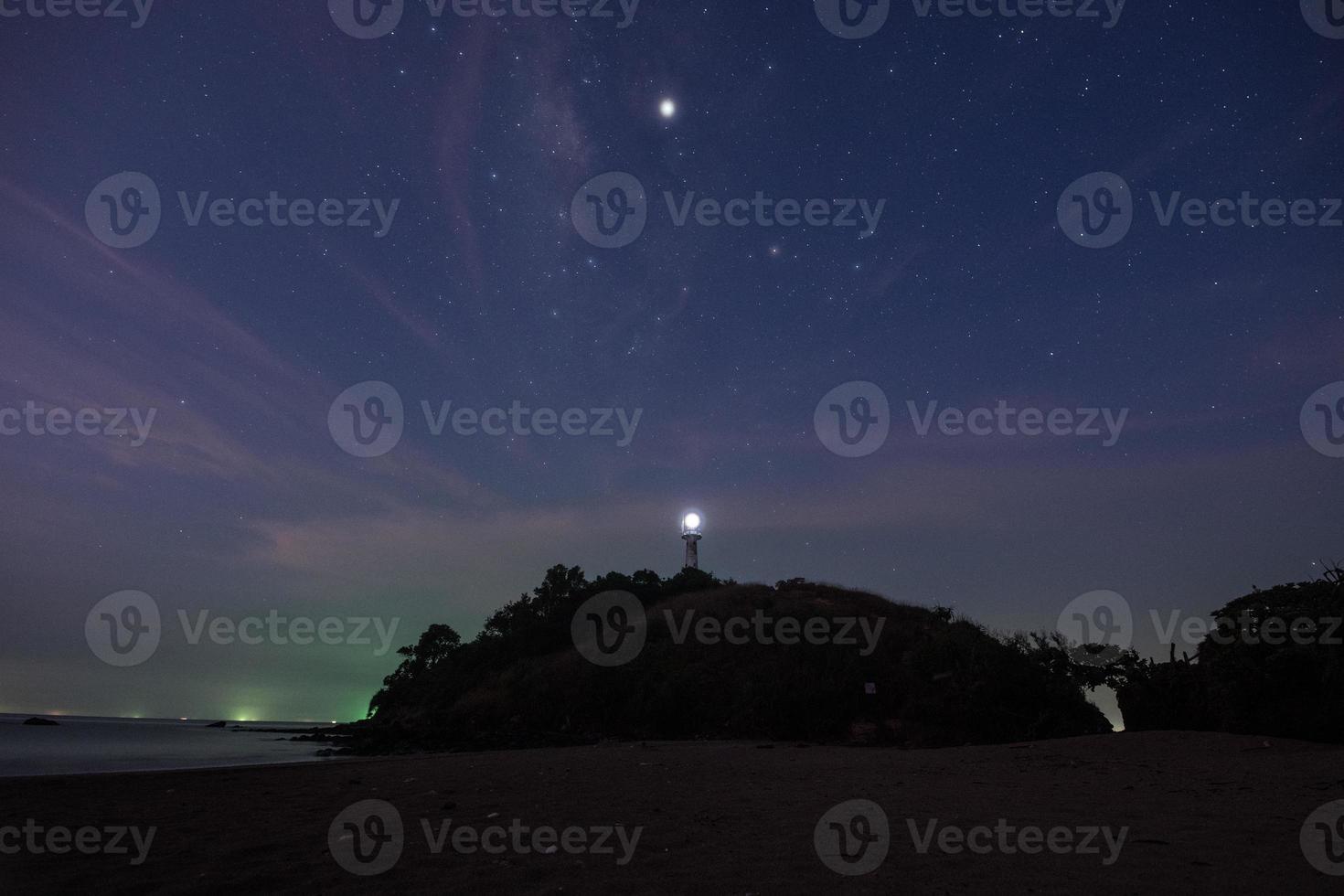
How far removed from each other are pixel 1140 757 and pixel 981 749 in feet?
11.0

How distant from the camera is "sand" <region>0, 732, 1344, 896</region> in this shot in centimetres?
473

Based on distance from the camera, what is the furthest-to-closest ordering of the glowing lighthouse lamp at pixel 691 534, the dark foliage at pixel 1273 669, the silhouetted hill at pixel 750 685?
the glowing lighthouse lamp at pixel 691 534 → the silhouetted hill at pixel 750 685 → the dark foliage at pixel 1273 669

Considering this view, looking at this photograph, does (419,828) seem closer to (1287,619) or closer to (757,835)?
(757,835)

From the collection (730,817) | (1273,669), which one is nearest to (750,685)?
(1273,669)

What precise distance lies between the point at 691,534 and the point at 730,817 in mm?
44865

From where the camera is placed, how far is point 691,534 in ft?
169

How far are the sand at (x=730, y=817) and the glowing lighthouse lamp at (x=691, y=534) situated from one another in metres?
38.4

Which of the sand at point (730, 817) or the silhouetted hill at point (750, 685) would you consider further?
the silhouetted hill at point (750, 685)

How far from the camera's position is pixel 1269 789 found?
712 centimetres

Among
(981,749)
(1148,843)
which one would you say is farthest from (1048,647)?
(1148,843)

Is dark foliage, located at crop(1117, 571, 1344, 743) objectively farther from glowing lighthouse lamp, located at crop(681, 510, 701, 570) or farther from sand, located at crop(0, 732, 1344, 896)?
glowing lighthouse lamp, located at crop(681, 510, 701, 570)

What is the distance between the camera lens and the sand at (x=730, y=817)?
4.73m

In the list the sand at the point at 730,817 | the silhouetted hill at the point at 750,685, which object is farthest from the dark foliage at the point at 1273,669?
the silhouetted hill at the point at 750,685

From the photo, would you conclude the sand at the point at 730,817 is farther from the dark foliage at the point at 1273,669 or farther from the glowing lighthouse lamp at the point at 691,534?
the glowing lighthouse lamp at the point at 691,534
